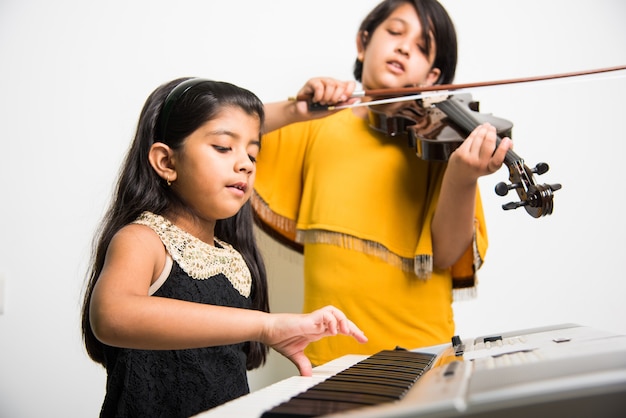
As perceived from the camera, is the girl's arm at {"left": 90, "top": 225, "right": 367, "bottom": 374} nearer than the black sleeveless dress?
Yes

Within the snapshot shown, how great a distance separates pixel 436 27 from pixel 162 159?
67 cm

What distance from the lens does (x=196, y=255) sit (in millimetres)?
898

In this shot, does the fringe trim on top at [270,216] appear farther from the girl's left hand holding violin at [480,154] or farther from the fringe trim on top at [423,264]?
the girl's left hand holding violin at [480,154]

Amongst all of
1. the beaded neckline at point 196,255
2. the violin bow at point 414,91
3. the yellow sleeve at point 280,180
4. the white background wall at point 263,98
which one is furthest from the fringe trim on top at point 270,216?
the beaded neckline at point 196,255

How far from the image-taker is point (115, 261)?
30.1 inches

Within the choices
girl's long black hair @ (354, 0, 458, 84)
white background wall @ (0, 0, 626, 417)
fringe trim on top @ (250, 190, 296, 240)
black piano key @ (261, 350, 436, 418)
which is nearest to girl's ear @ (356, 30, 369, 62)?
girl's long black hair @ (354, 0, 458, 84)

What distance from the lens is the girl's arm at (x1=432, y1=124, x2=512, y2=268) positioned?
1.06 meters

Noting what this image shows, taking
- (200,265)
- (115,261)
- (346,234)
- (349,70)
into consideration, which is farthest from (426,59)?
(115,261)

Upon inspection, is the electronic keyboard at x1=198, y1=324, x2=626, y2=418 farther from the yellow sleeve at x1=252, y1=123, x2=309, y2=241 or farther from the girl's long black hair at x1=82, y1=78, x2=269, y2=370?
the yellow sleeve at x1=252, y1=123, x2=309, y2=241

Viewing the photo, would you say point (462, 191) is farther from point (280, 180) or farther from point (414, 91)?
point (280, 180)

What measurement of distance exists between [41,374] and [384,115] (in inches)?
36.8

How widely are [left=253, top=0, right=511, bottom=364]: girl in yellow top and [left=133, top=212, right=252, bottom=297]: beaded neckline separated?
0.95 feet

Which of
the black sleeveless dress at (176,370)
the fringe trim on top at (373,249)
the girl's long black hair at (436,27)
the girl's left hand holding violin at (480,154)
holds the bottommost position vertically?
the black sleeveless dress at (176,370)

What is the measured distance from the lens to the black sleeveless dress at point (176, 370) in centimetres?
83
